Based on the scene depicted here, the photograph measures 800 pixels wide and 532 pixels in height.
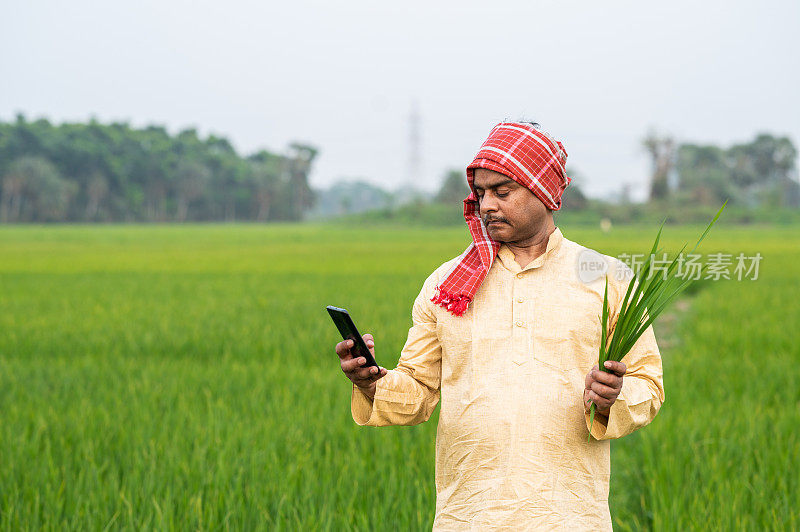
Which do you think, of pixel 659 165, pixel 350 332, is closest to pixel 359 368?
pixel 350 332

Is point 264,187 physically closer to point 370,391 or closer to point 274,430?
point 274,430

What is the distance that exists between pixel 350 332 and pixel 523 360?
Result: 0.33m

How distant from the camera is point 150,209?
61.2m

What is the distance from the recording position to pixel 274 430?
11.6 feet

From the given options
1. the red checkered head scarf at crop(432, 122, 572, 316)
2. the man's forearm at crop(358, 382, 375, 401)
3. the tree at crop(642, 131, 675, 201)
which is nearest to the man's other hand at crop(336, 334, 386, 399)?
the man's forearm at crop(358, 382, 375, 401)

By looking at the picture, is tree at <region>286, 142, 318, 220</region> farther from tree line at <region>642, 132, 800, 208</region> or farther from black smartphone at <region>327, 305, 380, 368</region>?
black smartphone at <region>327, 305, 380, 368</region>

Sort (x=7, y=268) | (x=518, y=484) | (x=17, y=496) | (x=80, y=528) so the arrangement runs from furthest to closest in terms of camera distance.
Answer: (x=7, y=268), (x=17, y=496), (x=80, y=528), (x=518, y=484)

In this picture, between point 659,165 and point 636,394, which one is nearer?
point 636,394

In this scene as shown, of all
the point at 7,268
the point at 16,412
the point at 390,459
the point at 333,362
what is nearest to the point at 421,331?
the point at 390,459

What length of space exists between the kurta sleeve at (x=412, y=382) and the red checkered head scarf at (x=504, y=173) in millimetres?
95

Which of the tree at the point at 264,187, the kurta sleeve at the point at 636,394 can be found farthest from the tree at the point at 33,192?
the kurta sleeve at the point at 636,394

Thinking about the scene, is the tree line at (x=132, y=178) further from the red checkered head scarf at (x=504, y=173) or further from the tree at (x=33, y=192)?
the red checkered head scarf at (x=504, y=173)

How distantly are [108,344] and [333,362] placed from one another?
6.53 feet

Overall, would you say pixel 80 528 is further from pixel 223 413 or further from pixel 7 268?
pixel 7 268
